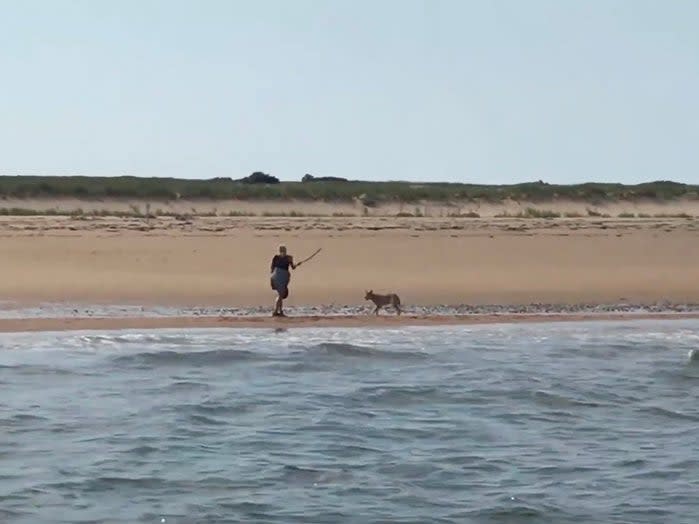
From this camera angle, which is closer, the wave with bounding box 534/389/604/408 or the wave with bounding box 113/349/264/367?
the wave with bounding box 534/389/604/408

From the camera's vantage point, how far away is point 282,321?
19172 mm

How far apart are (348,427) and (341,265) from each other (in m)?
13.3

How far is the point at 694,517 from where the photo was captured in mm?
9828

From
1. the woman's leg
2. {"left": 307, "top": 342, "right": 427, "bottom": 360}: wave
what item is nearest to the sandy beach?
the woman's leg

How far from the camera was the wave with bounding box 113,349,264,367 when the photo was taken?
1589cm

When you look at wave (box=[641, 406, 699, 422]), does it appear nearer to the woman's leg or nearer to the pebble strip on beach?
the pebble strip on beach

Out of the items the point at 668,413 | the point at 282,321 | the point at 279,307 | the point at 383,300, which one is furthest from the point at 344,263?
the point at 668,413

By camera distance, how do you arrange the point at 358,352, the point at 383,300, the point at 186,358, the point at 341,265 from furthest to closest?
the point at 341,265
the point at 383,300
the point at 358,352
the point at 186,358

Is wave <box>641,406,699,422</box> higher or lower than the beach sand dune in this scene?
lower

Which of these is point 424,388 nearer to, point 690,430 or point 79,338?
point 690,430

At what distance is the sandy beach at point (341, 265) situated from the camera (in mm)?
22375

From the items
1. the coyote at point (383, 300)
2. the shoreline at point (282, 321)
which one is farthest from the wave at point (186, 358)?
the coyote at point (383, 300)

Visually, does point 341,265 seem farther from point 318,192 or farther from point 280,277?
point 318,192

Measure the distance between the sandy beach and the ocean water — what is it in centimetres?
250
